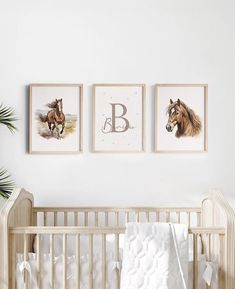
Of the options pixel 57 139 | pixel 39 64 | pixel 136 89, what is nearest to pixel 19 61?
pixel 39 64

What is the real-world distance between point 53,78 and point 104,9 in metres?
0.57

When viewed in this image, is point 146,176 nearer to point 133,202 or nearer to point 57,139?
point 133,202

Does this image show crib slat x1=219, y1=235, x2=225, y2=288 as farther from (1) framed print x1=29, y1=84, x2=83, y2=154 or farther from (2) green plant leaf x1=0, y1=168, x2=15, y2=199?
(2) green plant leaf x1=0, y1=168, x2=15, y2=199

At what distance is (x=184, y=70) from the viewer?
11.2ft

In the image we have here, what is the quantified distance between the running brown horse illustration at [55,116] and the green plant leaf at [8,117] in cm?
18

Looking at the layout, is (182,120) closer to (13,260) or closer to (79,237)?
(79,237)

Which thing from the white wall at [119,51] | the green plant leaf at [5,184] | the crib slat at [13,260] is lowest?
the crib slat at [13,260]

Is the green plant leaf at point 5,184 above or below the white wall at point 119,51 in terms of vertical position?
below

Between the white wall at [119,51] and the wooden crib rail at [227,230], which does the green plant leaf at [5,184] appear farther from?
the wooden crib rail at [227,230]

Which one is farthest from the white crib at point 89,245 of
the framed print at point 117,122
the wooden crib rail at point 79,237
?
the framed print at point 117,122

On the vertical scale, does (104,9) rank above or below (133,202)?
above

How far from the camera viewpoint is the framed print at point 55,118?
3.40 meters

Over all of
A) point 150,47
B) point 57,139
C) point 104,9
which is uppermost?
point 104,9

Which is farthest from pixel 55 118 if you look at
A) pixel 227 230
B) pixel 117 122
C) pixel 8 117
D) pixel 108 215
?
pixel 227 230
